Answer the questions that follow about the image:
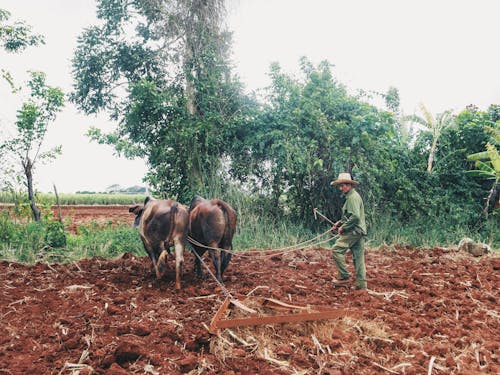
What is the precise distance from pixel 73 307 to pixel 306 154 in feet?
22.3

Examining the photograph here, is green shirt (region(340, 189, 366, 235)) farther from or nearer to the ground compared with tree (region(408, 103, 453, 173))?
nearer to the ground

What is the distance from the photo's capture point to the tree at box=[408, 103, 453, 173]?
1202cm

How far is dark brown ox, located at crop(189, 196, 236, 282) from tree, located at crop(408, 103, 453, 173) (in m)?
7.54

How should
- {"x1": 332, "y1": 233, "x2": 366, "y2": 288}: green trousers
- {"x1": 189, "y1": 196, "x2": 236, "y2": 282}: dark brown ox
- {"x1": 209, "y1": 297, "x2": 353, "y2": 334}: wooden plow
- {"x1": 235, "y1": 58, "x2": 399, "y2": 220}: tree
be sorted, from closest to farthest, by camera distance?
{"x1": 209, "y1": 297, "x2": 353, "y2": 334}: wooden plow → {"x1": 332, "y1": 233, "x2": 366, "y2": 288}: green trousers → {"x1": 189, "y1": 196, "x2": 236, "y2": 282}: dark brown ox → {"x1": 235, "y1": 58, "x2": 399, "y2": 220}: tree

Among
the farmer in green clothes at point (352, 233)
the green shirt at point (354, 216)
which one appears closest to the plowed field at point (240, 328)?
the farmer in green clothes at point (352, 233)

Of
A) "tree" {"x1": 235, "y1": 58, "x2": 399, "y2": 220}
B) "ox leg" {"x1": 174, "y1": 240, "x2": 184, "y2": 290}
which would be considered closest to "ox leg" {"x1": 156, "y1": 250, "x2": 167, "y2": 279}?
"ox leg" {"x1": 174, "y1": 240, "x2": 184, "y2": 290}

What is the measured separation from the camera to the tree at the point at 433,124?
1202 cm

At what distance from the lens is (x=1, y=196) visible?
10047 millimetres

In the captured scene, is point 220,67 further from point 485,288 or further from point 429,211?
point 485,288

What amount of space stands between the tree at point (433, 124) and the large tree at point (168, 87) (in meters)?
5.42

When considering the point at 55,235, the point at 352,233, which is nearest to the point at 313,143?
the point at 352,233

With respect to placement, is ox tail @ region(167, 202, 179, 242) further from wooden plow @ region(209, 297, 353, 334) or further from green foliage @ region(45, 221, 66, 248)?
green foliage @ region(45, 221, 66, 248)

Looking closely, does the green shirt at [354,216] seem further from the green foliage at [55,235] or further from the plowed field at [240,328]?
the green foliage at [55,235]

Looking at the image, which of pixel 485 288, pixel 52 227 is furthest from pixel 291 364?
pixel 52 227
